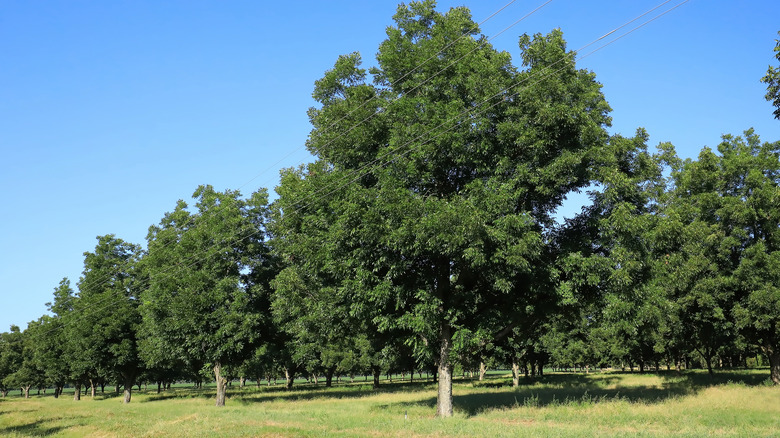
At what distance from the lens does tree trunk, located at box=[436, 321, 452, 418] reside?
2031 cm

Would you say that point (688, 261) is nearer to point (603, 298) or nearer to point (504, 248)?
point (603, 298)

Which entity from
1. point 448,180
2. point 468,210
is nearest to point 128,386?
point 448,180

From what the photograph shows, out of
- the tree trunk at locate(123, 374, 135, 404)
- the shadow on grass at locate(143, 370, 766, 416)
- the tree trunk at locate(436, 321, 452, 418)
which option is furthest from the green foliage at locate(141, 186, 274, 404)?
the tree trunk at locate(436, 321, 452, 418)

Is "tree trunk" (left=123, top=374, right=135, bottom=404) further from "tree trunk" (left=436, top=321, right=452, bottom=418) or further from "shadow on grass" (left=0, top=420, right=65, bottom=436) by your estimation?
"tree trunk" (left=436, top=321, right=452, bottom=418)

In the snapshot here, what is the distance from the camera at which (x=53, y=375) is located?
62.7 m

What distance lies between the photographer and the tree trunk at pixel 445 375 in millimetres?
20312

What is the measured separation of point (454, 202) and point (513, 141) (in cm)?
379

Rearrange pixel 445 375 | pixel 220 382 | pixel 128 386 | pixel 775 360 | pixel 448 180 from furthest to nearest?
pixel 128 386 → pixel 220 382 → pixel 775 360 → pixel 448 180 → pixel 445 375

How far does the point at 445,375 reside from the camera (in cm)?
2053

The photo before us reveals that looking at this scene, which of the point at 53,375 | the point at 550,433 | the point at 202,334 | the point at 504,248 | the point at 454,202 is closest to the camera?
the point at 550,433

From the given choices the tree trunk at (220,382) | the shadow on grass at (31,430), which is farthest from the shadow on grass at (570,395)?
the shadow on grass at (31,430)

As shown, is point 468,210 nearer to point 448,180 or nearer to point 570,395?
point 448,180

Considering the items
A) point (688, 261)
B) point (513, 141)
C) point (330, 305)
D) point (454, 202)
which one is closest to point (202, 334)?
point (330, 305)

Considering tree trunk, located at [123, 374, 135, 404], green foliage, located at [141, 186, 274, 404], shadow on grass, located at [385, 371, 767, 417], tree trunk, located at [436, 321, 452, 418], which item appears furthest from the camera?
tree trunk, located at [123, 374, 135, 404]
